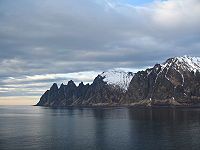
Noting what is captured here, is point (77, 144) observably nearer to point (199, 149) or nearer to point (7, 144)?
point (7, 144)

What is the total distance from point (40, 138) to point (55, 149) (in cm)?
2529

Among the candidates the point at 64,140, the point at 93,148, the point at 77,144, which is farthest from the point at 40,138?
the point at 93,148

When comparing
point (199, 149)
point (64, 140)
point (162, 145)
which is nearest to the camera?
point (199, 149)

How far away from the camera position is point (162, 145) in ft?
319

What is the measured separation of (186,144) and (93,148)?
87.5ft

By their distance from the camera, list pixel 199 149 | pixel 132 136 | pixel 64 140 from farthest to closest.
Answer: pixel 132 136 < pixel 64 140 < pixel 199 149

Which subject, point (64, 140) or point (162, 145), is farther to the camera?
point (64, 140)

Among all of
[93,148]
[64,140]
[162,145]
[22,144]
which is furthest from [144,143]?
[22,144]

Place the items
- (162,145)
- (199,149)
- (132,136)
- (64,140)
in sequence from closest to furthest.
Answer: (199,149)
(162,145)
(64,140)
(132,136)

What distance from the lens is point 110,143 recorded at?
102 meters

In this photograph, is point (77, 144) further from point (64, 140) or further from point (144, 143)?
point (144, 143)

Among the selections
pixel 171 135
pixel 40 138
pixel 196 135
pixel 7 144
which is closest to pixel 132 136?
pixel 171 135

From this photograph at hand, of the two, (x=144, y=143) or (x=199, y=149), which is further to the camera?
(x=144, y=143)

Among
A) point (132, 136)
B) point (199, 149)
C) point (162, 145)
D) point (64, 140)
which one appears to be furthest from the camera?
point (132, 136)
